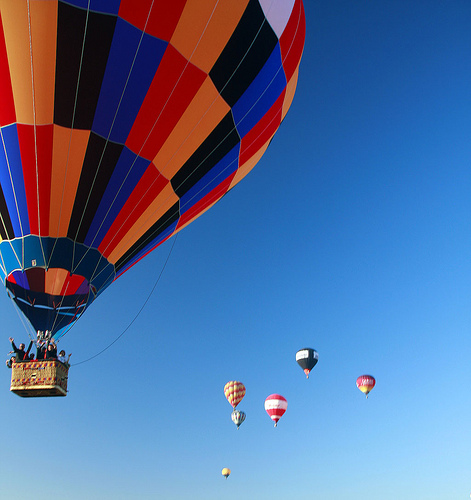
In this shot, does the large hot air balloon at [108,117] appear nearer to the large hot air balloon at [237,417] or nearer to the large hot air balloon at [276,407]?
the large hot air balloon at [276,407]

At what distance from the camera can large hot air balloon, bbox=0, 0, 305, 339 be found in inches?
282

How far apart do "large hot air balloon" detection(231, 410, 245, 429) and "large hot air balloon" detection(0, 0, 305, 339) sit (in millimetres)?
18019

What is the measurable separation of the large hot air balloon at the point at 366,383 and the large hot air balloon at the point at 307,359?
3.86 m

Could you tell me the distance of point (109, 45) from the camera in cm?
724

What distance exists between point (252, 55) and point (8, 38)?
3.36 m

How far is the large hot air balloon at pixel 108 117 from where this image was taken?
282 inches

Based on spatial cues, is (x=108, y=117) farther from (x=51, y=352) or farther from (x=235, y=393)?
(x=235, y=393)

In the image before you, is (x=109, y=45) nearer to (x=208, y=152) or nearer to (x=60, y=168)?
(x=60, y=168)

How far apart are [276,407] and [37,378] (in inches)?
713

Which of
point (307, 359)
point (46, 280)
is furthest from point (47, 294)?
point (307, 359)

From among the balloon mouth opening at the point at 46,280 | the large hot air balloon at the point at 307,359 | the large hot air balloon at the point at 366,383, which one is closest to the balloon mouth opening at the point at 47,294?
the balloon mouth opening at the point at 46,280

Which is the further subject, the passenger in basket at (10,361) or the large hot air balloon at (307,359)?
the large hot air balloon at (307,359)

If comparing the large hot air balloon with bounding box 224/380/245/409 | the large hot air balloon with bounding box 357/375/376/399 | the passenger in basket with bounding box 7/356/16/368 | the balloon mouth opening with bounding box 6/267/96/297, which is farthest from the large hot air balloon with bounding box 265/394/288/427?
the passenger in basket with bounding box 7/356/16/368

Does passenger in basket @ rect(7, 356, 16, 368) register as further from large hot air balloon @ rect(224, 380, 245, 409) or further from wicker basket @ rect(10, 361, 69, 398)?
large hot air balloon @ rect(224, 380, 245, 409)
